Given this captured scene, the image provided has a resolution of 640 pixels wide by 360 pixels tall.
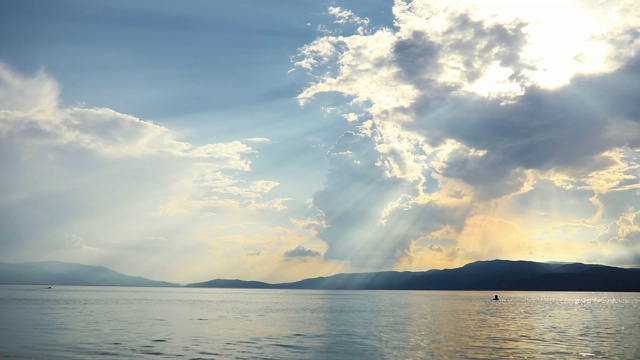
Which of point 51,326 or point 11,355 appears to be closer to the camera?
point 11,355

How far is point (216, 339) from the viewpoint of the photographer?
65.4 metres

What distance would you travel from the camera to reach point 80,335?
67250 mm

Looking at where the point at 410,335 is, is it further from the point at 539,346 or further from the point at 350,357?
the point at 350,357

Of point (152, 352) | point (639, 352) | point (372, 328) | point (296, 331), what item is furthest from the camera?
point (372, 328)

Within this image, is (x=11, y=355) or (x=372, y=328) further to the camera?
(x=372, y=328)

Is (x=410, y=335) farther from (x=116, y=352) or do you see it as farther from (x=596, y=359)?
(x=116, y=352)

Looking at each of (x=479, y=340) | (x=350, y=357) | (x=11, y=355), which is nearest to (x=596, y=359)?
(x=479, y=340)

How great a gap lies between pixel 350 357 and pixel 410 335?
22.4m

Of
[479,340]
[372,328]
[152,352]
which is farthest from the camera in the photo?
[372,328]

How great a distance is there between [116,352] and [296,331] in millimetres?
31650

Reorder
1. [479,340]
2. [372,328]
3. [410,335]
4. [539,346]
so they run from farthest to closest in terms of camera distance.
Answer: [372,328] → [410,335] → [479,340] → [539,346]

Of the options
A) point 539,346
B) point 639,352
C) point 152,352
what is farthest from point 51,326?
point 639,352

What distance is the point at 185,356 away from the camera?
5066 centimetres

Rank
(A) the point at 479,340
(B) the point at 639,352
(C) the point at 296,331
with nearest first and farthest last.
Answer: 1. (B) the point at 639,352
2. (A) the point at 479,340
3. (C) the point at 296,331
